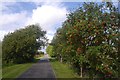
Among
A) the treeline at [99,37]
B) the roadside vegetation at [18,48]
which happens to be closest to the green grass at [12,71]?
the treeline at [99,37]

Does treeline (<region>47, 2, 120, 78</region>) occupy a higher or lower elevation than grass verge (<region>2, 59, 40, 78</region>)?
higher

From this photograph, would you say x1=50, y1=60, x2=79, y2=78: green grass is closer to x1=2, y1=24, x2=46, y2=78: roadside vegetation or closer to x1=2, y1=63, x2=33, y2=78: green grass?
x1=2, y1=63, x2=33, y2=78: green grass

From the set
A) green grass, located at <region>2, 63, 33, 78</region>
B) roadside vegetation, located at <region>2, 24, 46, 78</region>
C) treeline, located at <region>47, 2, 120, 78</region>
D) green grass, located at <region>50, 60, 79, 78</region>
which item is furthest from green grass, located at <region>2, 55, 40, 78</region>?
roadside vegetation, located at <region>2, 24, 46, 78</region>

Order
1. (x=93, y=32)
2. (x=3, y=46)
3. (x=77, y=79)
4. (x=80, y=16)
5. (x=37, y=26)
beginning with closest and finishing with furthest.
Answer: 1. (x=93, y=32)
2. (x=80, y=16)
3. (x=77, y=79)
4. (x=3, y=46)
5. (x=37, y=26)

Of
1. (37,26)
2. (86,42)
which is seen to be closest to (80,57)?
(86,42)

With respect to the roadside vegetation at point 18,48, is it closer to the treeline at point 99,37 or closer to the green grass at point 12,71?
the green grass at point 12,71

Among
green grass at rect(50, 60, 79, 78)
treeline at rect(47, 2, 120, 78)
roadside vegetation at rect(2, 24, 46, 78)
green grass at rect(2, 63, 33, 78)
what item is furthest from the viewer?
roadside vegetation at rect(2, 24, 46, 78)

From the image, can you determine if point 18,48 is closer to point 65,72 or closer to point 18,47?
point 18,47

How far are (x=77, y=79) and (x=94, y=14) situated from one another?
8517 mm

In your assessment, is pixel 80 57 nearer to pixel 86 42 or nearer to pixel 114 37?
pixel 86 42

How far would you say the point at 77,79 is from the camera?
22594 mm

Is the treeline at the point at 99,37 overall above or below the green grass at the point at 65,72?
above

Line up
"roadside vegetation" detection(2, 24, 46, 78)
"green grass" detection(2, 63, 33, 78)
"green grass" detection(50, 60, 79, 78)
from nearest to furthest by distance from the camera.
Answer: "green grass" detection(50, 60, 79, 78), "green grass" detection(2, 63, 33, 78), "roadside vegetation" detection(2, 24, 46, 78)

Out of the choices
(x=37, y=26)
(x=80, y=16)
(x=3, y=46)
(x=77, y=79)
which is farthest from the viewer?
(x=37, y=26)
